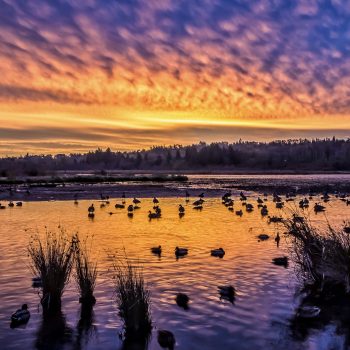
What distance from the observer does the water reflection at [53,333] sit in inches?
420

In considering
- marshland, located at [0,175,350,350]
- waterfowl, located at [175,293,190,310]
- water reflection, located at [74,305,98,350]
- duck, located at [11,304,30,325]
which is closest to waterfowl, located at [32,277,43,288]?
marshland, located at [0,175,350,350]

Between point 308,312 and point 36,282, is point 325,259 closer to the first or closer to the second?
point 308,312

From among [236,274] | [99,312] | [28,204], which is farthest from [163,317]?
[28,204]

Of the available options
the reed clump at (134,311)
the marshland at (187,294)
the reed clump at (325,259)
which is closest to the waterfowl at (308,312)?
the marshland at (187,294)

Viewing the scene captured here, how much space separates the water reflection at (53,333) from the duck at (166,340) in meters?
1.97

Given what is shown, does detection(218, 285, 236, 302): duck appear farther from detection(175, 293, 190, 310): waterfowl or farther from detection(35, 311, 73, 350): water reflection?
detection(35, 311, 73, 350): water reflection

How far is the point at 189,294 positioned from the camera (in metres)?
14.3

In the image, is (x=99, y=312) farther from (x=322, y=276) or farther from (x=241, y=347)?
(x=322, y=276)

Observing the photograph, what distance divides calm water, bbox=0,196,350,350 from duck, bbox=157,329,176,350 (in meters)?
0.17

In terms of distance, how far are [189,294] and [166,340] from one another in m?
3.89

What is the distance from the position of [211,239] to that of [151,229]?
16.4ft

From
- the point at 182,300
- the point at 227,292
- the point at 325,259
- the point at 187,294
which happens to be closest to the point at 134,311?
the point at 182,300

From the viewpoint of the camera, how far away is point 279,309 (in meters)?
12.9

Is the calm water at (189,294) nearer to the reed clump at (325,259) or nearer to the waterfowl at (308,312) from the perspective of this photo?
the waterfowl at (308,312)
